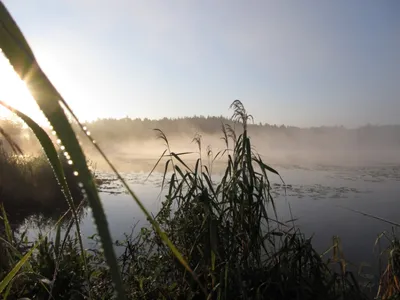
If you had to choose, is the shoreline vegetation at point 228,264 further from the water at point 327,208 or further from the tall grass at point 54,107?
the tall grass at point 54,107

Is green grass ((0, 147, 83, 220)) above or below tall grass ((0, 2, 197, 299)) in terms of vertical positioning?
below

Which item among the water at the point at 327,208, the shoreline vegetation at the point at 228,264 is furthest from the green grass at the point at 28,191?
the shoreline vegetation at the point at 228,264

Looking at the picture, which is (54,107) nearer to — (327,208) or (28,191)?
(327,208)

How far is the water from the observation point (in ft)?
21.1

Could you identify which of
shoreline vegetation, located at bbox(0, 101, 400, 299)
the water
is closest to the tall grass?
shoreline vegetation, located at bbox(0, 101, 400, 299)

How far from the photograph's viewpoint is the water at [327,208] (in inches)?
254

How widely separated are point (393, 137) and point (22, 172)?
65.6 m

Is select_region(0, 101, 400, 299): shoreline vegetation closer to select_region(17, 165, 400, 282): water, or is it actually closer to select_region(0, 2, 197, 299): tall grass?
select_region(17, 165, 400, 282): water

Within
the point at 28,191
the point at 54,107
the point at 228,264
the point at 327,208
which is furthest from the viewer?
the point at 28,191

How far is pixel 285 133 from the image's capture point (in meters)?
65.8

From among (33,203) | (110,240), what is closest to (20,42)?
(110,240)

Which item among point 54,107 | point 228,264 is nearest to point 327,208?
point 228,264

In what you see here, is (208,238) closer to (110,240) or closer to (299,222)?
(110,240)

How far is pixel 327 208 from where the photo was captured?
910 centimetres
